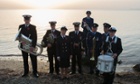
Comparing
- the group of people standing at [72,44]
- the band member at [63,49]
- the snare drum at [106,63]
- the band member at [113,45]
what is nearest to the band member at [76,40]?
the group of people standing at [72,44]

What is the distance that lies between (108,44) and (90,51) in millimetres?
2245

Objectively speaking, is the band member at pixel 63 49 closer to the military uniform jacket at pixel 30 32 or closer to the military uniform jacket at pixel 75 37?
the military uniform jacket at pixel 75 37

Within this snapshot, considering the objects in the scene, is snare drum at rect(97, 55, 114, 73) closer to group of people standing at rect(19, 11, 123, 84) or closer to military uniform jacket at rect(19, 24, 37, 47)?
group of people standing at rect(19, 11, 123, 84)

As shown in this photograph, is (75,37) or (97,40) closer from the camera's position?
(75,37)

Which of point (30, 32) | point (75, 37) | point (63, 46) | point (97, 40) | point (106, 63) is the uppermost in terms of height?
point (30, 32)

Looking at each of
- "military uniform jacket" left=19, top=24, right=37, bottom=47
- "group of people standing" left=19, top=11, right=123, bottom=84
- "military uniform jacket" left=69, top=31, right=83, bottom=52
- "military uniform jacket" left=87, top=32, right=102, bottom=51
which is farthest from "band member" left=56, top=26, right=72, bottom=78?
"military uniform jacket" left=87, top=32, right=102, bottom=51

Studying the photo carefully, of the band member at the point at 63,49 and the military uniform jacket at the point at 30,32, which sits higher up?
the military uniform jacket at the point at 30,32

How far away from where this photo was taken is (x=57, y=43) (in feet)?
32.0

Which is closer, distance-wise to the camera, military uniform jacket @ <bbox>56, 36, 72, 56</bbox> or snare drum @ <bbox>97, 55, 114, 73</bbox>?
snare drum @ <bbox>97, 55, 114, 73</bbox>

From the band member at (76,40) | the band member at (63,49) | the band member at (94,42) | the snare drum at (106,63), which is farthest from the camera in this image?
the band member at (94,42)

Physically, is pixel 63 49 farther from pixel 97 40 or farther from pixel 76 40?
pixel 97 40

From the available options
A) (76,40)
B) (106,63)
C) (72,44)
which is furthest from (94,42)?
(106,63)

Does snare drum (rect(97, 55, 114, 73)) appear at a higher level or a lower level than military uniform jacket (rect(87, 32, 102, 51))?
lower

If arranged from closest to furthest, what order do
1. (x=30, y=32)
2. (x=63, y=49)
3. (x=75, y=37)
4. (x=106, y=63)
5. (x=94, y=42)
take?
1. (x=106, y=63)
2. (x=63, y=49)
3. (x=30, y=32)
4. (x=75, y=37)
5. (x=94, y=42)
